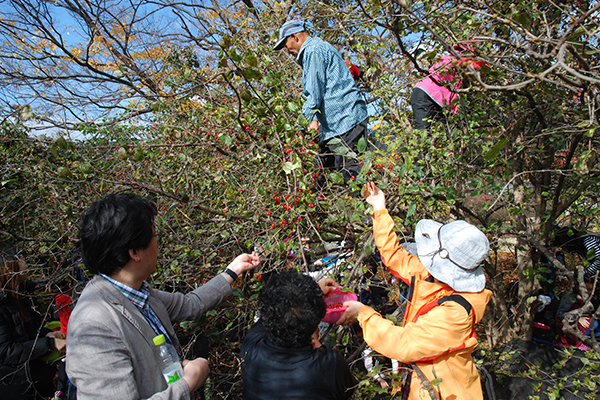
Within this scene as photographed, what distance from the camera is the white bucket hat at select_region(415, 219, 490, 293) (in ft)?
4.40

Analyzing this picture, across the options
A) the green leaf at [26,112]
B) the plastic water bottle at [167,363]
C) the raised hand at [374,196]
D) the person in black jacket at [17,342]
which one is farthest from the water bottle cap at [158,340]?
the person in black jacket at [17,342]

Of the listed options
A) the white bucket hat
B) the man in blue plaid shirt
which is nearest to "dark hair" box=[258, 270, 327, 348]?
the white bucket hat

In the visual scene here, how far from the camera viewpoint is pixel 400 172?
161cm

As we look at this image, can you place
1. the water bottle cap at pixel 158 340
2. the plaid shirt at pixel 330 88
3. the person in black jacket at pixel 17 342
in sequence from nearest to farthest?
the water bottle cap at pixel 158 340 → the person in black jacket at pixel 17 342 → the plaid shirt at pixel 330 88

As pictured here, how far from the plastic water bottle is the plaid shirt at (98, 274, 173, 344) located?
5cm

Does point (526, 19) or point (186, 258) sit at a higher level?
point (526, 19)

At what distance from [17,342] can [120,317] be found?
1874 mm

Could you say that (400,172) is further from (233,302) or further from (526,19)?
(233,302)

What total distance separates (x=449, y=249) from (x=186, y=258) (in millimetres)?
1579

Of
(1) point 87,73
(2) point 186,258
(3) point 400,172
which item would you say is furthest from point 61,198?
(1) point 87,73

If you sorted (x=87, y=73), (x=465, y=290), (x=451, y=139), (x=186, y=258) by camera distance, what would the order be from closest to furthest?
(x=465, y=290) < (x=451, y=139) < (x=186, y=258) < (x=87, y=73)

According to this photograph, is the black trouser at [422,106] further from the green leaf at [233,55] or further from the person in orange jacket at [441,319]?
the green leaf at [233,55]

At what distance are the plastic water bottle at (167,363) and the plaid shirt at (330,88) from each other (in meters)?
1.71

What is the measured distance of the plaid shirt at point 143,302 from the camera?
1181 millimetres
